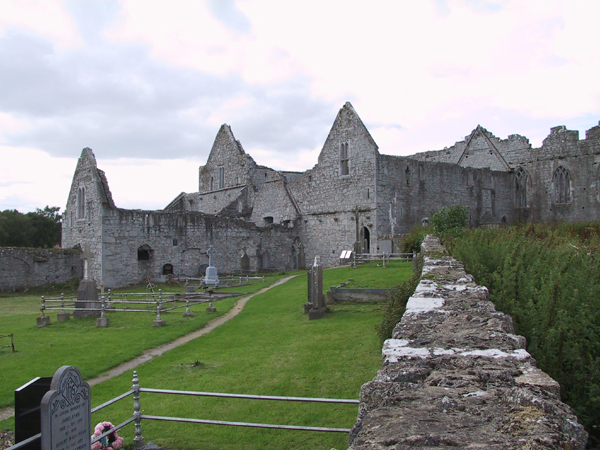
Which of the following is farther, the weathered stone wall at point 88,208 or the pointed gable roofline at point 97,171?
the pointed gable roofline at point 97,171

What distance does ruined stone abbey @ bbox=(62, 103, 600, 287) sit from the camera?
2995 cm

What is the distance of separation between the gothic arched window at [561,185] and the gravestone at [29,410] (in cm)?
3943

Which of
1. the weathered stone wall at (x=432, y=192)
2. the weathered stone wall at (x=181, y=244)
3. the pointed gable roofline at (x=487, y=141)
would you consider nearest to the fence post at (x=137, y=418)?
the weathered stone wall at (x=181, y=244)

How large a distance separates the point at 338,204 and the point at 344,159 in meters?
3.05

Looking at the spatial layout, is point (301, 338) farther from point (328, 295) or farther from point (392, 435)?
Answer: point (392, 435)

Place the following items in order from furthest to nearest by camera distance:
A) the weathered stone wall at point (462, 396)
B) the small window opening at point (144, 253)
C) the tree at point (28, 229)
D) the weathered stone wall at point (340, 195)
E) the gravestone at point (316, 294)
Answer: the tree at point (28, 229), the weathered stone wall at point (340, 195), the small window opening at point (144, 253), the gravestone at point (316, 294), the weathered stone wall at point (462, 396)

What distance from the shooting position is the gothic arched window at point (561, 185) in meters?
37.5

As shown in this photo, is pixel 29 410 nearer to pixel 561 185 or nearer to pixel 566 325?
pixel 566 325

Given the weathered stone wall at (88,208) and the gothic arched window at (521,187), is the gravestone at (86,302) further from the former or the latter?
the gothic arched window at (521,187)

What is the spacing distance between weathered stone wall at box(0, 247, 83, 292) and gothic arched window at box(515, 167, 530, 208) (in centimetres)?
3245

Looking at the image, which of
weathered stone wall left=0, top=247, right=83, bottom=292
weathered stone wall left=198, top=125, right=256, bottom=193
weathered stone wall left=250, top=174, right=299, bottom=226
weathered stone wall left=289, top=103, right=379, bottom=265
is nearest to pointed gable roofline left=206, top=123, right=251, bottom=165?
weathered stone wall left=198, top=125, right=256, bottom=193

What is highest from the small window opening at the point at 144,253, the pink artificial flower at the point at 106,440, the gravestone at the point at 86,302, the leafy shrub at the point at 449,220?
the leafy shrub at the point at 449,220

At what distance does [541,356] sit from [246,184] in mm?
38804

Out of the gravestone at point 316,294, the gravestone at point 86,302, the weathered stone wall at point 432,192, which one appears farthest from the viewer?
the weathered stone wall at point 432,192
